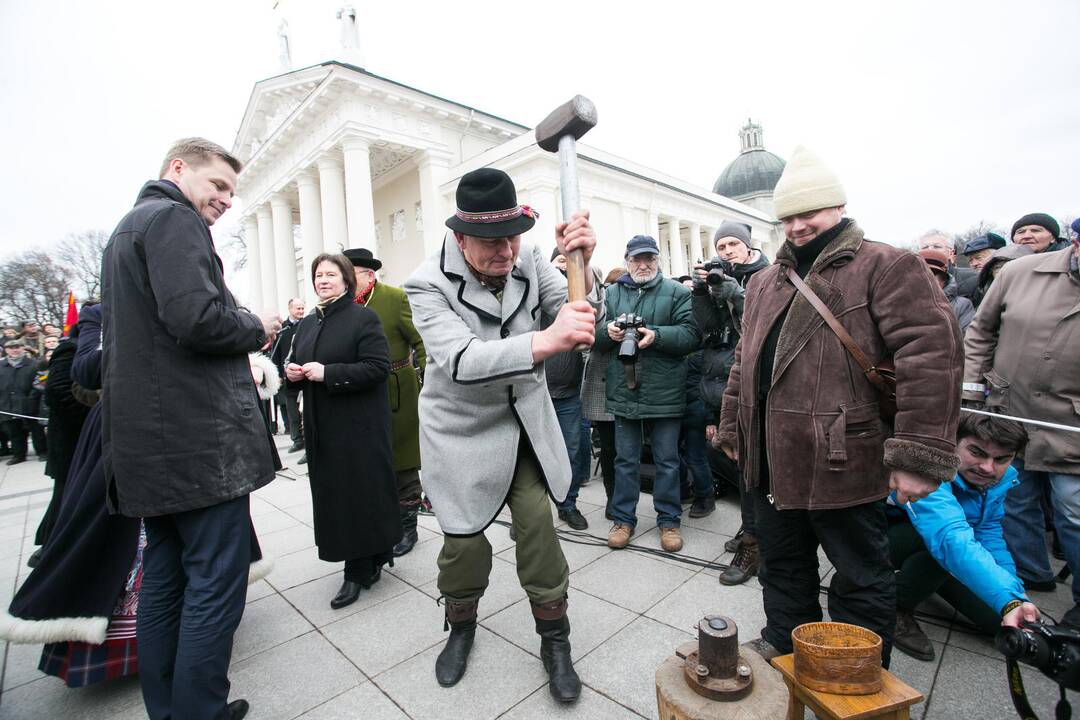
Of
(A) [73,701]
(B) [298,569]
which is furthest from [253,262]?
(A) [73,701]

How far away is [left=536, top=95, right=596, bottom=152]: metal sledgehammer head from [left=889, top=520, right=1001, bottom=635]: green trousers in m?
2.35

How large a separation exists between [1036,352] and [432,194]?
21777 mm

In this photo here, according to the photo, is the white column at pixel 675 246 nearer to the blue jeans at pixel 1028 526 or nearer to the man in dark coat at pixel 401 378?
the man in dark coat at pixel 401 378

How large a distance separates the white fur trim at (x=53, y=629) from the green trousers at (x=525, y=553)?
1472 mm

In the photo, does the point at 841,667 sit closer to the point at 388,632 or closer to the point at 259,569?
the point at 388,632

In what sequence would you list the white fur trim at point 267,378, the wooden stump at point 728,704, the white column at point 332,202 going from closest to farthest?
the wooden stump at point 728,704 → the white fur trim at point 267,378 → the white column at point 332,202

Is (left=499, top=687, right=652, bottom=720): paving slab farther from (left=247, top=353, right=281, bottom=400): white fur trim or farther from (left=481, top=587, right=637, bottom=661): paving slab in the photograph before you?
(left=247, top=353, right=281, bottom=400): white fur trim

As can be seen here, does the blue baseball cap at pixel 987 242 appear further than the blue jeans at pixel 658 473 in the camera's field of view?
Yes

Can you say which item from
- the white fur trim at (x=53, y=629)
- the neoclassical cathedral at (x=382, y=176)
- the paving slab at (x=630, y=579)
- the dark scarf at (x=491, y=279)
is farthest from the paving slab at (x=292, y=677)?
the neoclassical cathedral at (x=382, y=176)

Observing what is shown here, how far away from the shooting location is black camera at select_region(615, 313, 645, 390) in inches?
142

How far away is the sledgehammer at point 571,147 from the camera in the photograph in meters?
1.83

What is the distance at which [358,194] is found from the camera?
19859 mm

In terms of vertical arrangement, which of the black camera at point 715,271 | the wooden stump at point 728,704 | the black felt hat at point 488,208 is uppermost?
the black felt hat at point 488,208

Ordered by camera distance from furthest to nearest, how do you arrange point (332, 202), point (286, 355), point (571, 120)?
point (332, 202) < point (286, 355) < point (571, 120)
